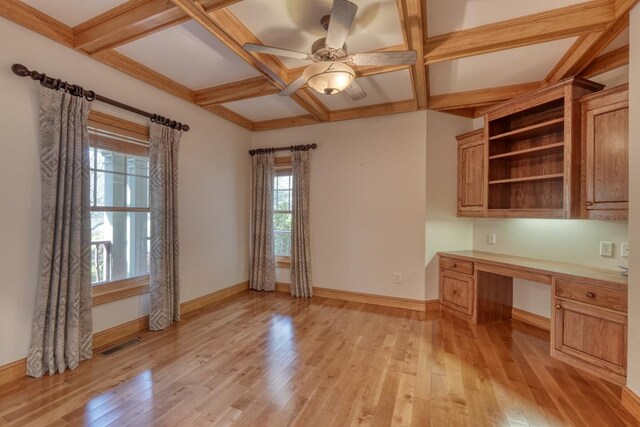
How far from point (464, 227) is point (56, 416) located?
171 inches

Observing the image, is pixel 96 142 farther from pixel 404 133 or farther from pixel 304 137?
pixel 404 133

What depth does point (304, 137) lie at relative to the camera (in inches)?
177

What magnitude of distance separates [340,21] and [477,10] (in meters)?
1.10

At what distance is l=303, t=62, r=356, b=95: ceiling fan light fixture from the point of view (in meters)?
2.09

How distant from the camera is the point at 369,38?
2.39m

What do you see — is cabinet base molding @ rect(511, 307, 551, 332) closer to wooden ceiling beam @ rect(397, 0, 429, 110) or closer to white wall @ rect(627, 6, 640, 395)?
white wall @ rect(627, 6, 640, 395)

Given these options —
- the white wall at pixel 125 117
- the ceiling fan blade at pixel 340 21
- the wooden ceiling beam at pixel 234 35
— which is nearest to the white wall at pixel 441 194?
the wooden ceiling beam at pixel 234 35

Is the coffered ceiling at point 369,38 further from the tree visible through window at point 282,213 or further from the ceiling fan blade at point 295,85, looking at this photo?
the tree visible through window at point 282,213

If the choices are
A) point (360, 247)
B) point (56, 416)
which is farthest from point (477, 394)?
point (56, 416)

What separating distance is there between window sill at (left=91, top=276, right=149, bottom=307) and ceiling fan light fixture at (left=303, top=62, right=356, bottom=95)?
2.67 meters

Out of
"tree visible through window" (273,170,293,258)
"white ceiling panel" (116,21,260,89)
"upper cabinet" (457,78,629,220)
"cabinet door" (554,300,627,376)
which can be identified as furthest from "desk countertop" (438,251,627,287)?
"white ceiling panel" (116,21,260,89)

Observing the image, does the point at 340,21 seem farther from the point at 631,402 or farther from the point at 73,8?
the point at 631,402

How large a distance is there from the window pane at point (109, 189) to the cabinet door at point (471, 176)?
3986 millimetres

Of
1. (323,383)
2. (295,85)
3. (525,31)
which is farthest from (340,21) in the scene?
(323,383)
